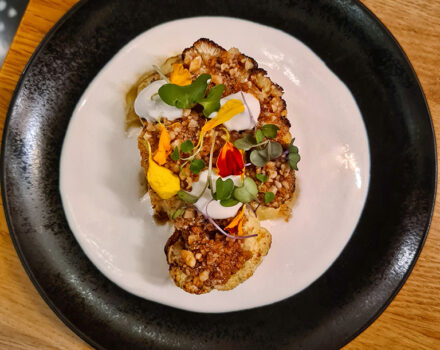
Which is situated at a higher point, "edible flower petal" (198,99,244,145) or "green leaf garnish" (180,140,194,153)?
"edible flower petal" (198,99,244,145)

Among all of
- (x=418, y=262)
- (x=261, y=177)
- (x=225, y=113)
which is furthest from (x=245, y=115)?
(x=418, y=262)

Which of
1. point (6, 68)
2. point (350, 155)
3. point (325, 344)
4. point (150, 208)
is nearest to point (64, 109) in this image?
point (6, 68)

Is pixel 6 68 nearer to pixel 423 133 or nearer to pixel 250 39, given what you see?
pixel 250 39

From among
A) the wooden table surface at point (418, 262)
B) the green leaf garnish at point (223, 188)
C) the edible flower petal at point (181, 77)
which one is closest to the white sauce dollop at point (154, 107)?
the edible flower petal at point (181, 77)

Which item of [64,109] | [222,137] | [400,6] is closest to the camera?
[222,137]

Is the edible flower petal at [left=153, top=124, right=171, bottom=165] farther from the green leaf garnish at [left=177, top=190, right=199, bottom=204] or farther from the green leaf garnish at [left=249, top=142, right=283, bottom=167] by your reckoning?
the green leaf garnish at [left=249, top=142, right=283, bottom=167]

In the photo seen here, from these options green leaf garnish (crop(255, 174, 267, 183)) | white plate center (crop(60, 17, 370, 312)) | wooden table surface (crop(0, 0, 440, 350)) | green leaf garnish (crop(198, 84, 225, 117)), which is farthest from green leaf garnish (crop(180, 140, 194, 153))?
wooden table surface (crop(0, 0, 440, 350))

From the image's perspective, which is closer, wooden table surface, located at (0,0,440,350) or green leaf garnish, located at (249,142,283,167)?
green leaf garnish, located at (249,142,283,167)
